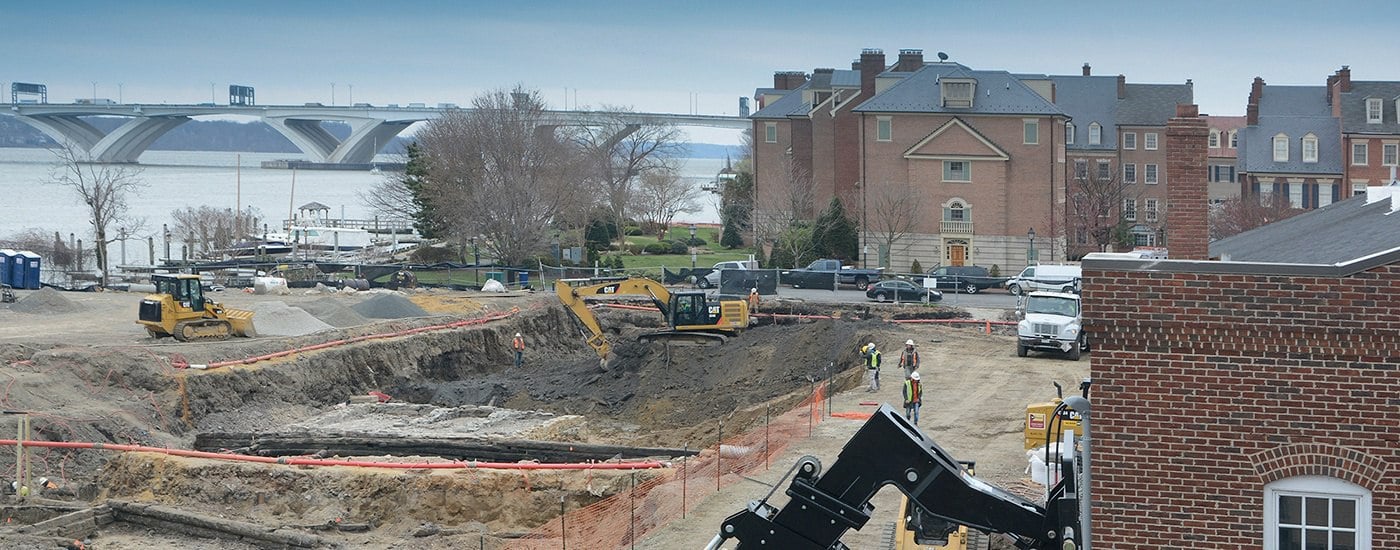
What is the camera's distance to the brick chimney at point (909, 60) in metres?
81.6

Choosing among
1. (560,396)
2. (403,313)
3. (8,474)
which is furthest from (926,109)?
(8,474)

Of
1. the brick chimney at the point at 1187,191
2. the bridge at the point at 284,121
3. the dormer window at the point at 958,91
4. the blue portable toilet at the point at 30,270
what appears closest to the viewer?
the brick chimney at the point at 1187,191

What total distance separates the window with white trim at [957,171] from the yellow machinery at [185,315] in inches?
1401

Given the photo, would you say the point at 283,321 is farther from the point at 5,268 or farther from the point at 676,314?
the point at 5,268

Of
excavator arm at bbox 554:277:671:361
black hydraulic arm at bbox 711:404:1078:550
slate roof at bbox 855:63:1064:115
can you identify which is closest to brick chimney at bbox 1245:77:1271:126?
slate roof at bbox 855:63:1064:115

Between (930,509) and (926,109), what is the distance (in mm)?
60433

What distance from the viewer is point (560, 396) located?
43031 millimetres

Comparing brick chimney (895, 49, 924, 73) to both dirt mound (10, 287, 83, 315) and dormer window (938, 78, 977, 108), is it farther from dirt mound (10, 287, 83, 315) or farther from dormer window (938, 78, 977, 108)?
dirt mound (10, 287, 83, 315)

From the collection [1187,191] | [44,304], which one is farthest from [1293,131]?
[1187,191]

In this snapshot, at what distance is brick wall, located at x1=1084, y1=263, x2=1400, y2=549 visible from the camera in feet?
40.8

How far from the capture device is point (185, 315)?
1763 inches

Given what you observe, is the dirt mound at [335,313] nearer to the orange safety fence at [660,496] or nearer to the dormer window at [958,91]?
the orange safety fence at [660,496]

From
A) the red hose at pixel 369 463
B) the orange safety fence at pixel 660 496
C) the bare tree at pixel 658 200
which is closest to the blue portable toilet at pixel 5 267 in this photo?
the red hose at pixel 369 463

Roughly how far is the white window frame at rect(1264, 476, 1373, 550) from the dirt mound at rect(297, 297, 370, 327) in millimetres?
40955
